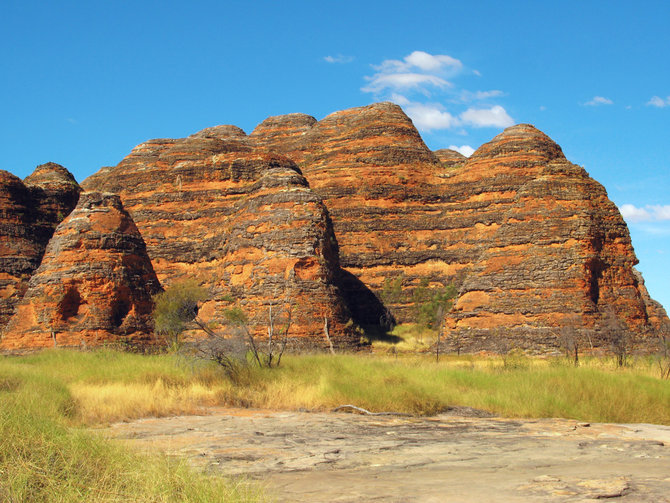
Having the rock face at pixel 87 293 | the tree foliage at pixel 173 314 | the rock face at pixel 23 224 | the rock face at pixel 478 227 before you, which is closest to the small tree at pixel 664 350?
the rock face at pixel 478 227

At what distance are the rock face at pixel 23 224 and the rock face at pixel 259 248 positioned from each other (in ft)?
19.9

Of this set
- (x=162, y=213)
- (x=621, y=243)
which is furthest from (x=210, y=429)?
(x=162, y=213)

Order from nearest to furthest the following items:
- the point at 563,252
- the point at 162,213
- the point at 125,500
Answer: the point at 125,500, the point at 563,252, the point at 162,213

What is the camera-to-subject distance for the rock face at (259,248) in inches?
997

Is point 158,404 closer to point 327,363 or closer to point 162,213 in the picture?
point 327,363

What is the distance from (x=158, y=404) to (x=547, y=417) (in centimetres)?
754

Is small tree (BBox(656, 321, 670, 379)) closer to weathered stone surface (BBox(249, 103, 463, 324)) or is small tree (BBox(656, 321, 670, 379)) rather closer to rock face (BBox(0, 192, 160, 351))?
weathered stone surface (BBox(249, 103, 463, 324))

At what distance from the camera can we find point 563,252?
26.3m

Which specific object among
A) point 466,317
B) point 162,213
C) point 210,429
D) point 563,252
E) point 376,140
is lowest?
point 210,429

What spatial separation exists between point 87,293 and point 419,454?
1977cm

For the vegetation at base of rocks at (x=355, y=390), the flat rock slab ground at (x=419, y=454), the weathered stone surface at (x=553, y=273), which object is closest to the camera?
the flat rock slab ground at (x=419, y=454)

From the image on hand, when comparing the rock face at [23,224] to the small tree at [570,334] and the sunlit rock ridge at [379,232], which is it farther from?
the small tree at [570,334]

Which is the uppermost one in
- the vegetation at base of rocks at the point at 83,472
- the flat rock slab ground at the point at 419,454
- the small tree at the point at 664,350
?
the small tree at the point at 664,350

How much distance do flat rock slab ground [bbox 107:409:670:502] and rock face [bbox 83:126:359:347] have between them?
1191 cm
